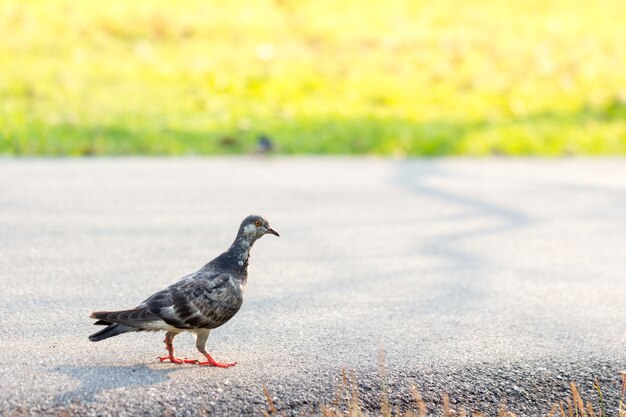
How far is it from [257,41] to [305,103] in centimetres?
350

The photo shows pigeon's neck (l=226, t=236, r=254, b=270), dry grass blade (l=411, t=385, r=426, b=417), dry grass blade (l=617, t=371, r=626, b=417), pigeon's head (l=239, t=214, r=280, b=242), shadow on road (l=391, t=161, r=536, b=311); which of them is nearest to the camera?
dry grass blade (l=411, t=385, r=426, b=417)

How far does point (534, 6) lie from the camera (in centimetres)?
2164

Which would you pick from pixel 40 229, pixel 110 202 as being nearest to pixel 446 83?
pixel 110 202

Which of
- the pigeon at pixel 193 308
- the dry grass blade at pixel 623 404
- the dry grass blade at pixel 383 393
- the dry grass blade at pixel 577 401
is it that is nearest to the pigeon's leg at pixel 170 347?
the pigeon at pixel 193 308

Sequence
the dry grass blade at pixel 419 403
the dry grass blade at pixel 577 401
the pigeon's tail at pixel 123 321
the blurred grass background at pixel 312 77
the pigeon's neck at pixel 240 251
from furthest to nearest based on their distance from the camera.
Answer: the blurred grass background at pixel 312 77 < the pigeon's neck at pixel 240 251 < the pigeon's tail at pixel 123 321 < the dry grass blade at pixel 577 401 < the dry grass blade at pixel 419 403

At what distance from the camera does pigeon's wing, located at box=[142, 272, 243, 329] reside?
14.6ft

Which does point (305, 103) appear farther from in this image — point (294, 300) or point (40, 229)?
point (294, 300)

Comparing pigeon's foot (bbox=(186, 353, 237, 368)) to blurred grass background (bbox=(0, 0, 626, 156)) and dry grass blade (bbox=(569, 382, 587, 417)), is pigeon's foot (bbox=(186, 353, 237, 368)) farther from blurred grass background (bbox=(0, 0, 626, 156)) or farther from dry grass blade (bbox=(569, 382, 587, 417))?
blurred grass background (bbox=(0, 0, 626, 156))

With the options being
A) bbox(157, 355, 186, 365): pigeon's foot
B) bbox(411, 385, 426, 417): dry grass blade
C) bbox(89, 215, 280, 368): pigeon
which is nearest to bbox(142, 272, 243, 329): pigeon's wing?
bbox(89, 215, 280, 368): pigeon

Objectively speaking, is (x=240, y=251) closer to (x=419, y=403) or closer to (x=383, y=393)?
(x=383, y=393)

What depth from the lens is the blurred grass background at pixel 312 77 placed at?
1276cm

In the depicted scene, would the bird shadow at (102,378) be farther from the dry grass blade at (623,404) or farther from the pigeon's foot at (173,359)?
the dry grass blade at (623,404)

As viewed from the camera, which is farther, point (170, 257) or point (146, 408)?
point (170, 257)

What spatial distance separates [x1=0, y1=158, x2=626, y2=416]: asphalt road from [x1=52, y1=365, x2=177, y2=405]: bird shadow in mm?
14
